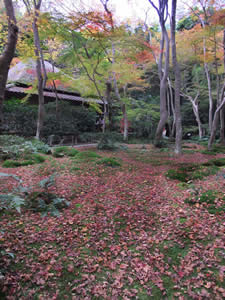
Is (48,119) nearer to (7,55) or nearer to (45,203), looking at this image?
(7,55)

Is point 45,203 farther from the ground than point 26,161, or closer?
closer

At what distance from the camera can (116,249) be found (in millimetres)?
2918

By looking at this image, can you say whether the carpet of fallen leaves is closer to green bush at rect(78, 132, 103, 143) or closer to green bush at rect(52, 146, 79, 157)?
green bush at rect(52, 146, 79, 157)

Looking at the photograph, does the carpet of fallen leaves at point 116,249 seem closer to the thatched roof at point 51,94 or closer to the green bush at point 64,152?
the green bush at point 64,152

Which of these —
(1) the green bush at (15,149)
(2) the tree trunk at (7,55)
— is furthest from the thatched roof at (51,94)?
(2) the tree trunk at (7,55)

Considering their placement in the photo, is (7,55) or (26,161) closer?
(7,55)

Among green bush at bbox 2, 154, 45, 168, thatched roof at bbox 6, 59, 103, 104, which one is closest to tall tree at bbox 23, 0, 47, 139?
thatched roof at bbox 6, 59, 103, 104

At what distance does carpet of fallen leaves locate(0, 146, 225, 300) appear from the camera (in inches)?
89.7

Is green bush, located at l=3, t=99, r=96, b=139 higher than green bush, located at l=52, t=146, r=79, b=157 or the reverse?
higher

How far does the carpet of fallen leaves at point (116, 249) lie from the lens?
228cm

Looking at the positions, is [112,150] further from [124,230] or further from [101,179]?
[124,230]

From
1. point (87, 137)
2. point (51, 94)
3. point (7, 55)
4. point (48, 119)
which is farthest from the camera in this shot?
point (51, 94)

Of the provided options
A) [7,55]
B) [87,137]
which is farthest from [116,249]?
[87,137]

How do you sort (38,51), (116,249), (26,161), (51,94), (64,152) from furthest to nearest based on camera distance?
(51,94) → (38,51) → (64,152) → (26,161) → (116,249)
